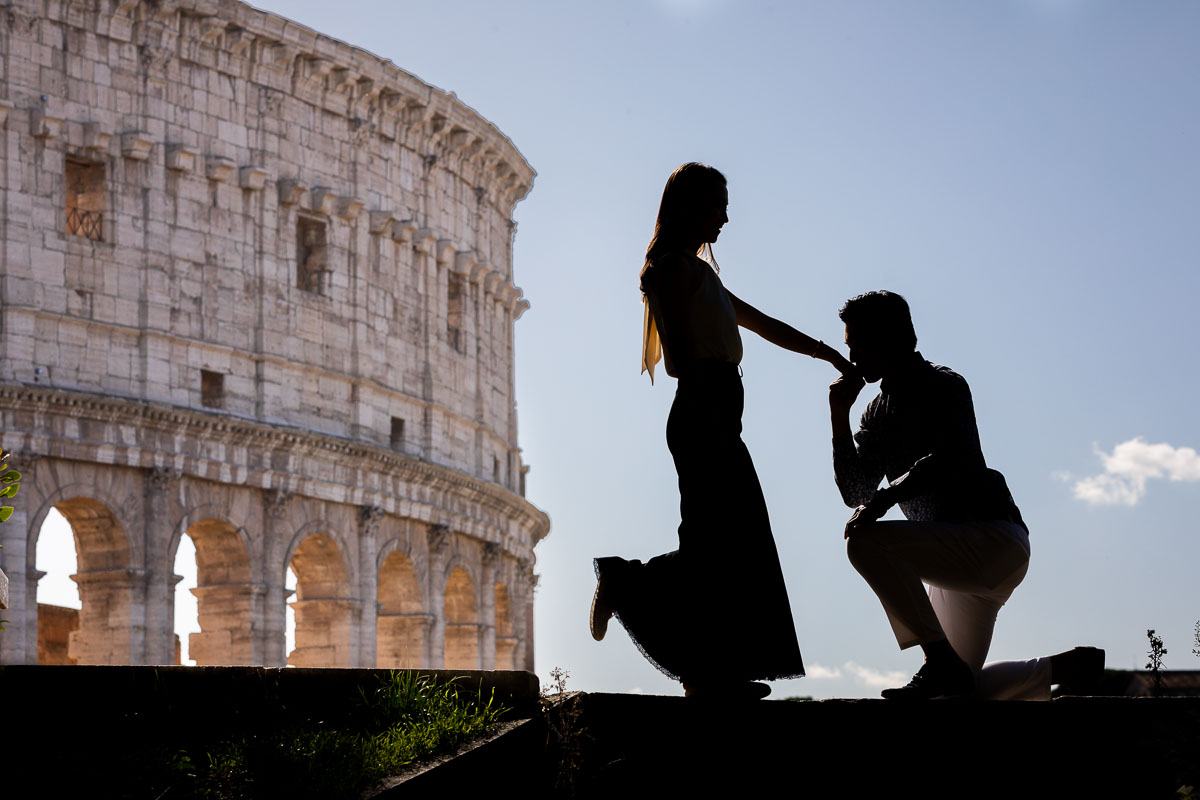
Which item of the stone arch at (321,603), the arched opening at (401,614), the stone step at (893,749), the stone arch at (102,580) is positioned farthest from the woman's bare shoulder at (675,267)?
the arched opening at (401,614)

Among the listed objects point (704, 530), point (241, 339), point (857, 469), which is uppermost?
point (241, 339)

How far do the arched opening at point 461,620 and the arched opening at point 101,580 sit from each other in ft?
32.8

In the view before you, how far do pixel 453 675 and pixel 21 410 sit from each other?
2223 cm

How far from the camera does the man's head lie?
650cm

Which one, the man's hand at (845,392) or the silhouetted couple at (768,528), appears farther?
the man's hand at (845,392)

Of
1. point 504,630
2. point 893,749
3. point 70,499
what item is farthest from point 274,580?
point 893,749

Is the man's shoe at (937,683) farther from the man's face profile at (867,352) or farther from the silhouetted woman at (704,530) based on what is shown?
the man's face profile at (867,352)

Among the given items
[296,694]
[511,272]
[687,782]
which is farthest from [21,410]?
[687,782]

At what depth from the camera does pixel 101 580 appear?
2994 cm

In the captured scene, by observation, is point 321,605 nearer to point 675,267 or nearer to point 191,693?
point 191,693

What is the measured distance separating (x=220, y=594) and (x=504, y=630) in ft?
34.6

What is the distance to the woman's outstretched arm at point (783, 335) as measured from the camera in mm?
6762

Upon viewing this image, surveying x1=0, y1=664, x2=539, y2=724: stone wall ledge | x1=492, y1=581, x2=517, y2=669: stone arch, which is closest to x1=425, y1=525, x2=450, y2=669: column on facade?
x1=492, y1=581, x2=517, y2=669: stone arch

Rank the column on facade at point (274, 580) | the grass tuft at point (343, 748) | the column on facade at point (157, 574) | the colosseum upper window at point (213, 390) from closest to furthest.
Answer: the grass tuft at point (343, 748), the column on facade at point (157, 574), the colosseum upper window at point (213, 390), the column on facade at point (274, 580)
